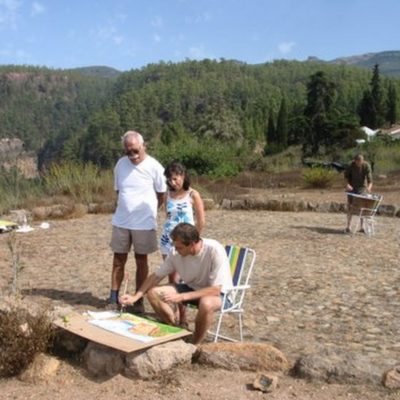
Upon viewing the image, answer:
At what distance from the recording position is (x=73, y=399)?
152 inches

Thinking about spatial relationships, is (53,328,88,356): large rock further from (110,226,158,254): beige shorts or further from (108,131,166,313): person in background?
(110,226,158,254): beige shorts

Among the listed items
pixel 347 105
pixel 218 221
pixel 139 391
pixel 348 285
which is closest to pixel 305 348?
pixel 139 391

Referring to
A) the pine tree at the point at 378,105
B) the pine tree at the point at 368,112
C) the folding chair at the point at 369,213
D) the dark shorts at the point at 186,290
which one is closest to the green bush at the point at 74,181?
the folding chair at the point at 369,213

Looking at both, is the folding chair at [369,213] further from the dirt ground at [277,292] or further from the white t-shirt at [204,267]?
the white t-shirt at [204,267]

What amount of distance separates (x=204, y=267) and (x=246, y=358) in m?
0.78

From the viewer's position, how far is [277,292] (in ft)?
21.2

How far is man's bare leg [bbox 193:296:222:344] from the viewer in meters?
4.46

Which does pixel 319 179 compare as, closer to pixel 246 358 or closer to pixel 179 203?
pixel 179 203

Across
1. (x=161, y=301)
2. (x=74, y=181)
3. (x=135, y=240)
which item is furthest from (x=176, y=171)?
(x=74, y=181)

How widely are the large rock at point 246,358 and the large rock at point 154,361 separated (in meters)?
0.20

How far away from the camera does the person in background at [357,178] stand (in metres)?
10.8

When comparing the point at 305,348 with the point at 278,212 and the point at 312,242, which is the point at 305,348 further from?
the point at 278,212

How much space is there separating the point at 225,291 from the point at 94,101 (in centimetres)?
19448

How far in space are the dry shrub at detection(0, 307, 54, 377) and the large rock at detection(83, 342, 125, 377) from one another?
1.18 ft
